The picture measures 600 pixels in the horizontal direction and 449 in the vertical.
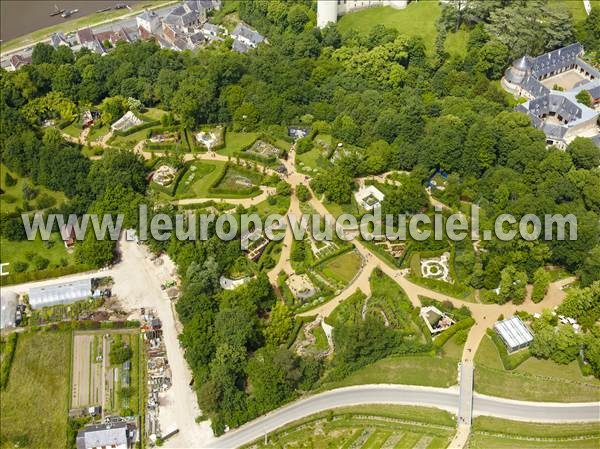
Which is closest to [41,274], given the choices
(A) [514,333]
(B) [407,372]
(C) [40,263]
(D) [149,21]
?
(C) [40,263]

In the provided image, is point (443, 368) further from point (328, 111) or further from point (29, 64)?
point (29, 64)

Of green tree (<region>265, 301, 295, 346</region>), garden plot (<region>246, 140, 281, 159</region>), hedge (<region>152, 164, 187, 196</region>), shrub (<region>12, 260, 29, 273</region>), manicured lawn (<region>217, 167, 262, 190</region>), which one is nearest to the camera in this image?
green tree (<region>265, 301, 295, 346</region>)

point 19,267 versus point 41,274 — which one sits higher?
point 19,267

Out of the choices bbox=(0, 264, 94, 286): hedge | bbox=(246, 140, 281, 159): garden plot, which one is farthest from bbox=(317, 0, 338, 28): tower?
bbox=(0, 264, 94, 286): hedge

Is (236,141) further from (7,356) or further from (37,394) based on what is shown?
(37,394)

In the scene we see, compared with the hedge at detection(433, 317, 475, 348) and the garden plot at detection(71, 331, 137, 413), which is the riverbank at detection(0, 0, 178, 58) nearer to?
the garden plot at detection(71, 331, 137, 413)

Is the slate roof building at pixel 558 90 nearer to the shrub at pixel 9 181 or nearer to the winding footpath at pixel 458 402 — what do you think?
the winding footpath at pixel 458 402

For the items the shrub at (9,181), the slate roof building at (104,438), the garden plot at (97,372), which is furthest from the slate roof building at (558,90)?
the shrub at (9,181)
